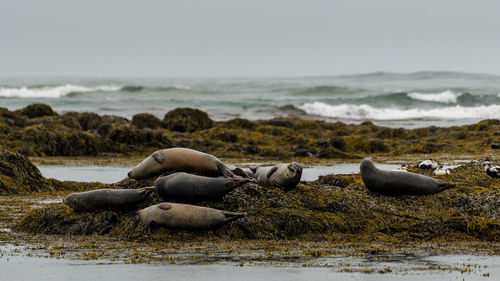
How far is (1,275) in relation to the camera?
561 centimetres

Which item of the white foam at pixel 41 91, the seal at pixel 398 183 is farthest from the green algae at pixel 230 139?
the white foam at pixel 41 91

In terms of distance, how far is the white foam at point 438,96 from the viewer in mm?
45219

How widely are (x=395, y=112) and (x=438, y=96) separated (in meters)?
6.18

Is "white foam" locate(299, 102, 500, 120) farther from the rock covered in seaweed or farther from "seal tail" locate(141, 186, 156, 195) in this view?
"seal tail" locate(141, 186, 156, 195)

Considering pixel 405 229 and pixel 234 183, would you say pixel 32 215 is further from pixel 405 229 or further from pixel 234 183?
pixel 405 229

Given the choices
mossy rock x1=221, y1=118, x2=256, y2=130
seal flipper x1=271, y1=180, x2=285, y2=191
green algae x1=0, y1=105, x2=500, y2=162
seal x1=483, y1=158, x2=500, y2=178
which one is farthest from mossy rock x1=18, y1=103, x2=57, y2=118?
seal flipper x1=271, y1=180, x2=285, y2=191

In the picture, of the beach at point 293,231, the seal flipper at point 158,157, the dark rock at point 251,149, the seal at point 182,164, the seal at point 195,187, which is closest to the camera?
the beach at point 293,231

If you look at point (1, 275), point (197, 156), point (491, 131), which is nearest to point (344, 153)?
point (491, 131)

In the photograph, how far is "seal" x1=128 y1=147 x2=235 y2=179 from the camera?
316 inches

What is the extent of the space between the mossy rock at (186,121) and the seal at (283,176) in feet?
50.0

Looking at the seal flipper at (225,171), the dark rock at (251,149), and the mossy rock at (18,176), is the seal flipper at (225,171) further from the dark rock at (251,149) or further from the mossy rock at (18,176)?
the dark rock at (251,149)

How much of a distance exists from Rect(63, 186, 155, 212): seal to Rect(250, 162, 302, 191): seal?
4.49 feet

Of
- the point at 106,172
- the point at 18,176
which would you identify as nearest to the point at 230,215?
the point at 18,176

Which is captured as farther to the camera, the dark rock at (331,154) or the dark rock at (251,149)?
the dark rock at (251,149)
